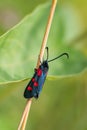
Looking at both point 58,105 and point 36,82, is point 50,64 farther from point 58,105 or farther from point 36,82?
point 58,105

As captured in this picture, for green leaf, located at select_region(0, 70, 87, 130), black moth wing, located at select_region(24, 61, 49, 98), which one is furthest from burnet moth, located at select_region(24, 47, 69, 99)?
green leaf, located at select_region(0, 70, 87, 130)

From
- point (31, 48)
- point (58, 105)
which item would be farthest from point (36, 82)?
point (58, 105)

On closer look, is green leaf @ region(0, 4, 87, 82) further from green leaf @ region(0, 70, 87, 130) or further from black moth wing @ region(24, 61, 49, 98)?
green leaf @ region(0, 70, 87, 130)

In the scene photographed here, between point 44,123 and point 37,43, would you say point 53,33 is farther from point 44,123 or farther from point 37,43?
point 44,123

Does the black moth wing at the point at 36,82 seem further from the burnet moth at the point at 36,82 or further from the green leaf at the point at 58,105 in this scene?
the green leaf at the point at 58,105

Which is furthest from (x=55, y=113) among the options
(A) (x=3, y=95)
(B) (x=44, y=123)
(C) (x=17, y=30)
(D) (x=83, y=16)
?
(C) (x=17, y=30)

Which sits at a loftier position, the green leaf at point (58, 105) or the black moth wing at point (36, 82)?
the green leaf at point (58, 105)

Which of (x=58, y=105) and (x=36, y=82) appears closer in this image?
(x=36, y=82)

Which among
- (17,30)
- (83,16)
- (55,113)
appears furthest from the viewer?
(55,113)


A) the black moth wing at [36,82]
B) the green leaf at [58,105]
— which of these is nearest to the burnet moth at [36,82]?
the black moth wing at [36,82]
